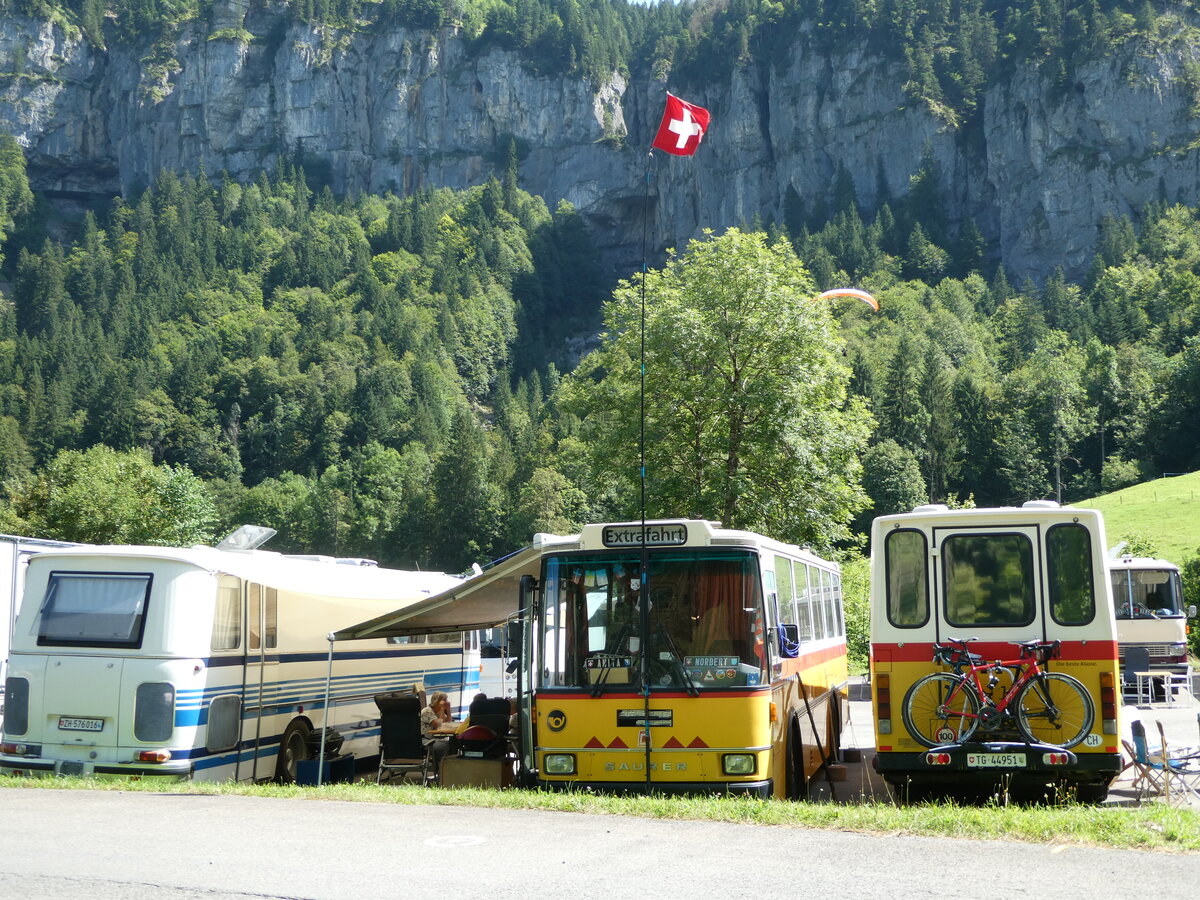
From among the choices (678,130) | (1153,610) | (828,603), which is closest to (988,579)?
(828,603)

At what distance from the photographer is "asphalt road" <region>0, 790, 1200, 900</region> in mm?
7547

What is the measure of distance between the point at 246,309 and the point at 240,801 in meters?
166

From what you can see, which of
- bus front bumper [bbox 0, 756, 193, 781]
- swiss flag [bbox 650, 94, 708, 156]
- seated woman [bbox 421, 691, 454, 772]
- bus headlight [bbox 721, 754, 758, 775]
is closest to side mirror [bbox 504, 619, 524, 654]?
bus headlight [bbox 721, 754, 758, 775]

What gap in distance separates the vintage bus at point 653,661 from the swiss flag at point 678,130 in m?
8.42

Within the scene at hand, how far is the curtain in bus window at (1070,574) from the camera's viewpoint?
11828 mm

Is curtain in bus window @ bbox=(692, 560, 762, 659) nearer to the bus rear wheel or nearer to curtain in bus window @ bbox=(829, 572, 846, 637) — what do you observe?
the bus rear wheel

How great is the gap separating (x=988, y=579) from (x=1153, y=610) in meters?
17.9

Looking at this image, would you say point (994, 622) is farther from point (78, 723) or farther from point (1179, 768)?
point (78, 723)

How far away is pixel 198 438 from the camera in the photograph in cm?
13988

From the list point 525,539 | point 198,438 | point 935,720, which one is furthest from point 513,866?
point 198,438

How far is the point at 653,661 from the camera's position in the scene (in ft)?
38.6

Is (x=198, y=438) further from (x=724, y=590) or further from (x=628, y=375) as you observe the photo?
(x=724, y=590)

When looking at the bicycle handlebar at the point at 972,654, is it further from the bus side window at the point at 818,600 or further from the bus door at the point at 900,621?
the bus side window at the point at 818,600

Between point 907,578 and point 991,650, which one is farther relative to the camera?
point 907,578
